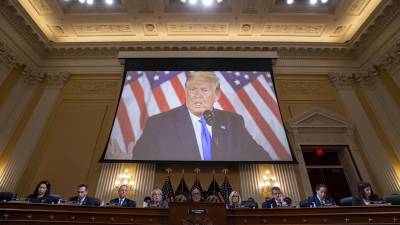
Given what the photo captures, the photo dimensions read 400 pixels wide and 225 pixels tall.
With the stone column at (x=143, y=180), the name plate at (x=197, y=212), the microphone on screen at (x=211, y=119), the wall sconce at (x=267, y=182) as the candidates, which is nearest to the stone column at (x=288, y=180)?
the wall sconce at (x=267, y=182)

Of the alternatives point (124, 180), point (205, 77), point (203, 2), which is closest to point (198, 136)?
point (205, 77)

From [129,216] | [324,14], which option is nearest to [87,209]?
[129,216]

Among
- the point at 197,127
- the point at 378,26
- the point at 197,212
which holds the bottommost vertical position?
the point at 197,212

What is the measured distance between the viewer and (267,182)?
22.0ft

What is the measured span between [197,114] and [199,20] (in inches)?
140

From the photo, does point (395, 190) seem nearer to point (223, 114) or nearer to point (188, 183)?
point (223, 114)

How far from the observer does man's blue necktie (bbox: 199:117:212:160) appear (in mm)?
6945

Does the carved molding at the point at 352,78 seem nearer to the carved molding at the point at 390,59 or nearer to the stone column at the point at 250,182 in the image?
the carved molding at the point at 390,59

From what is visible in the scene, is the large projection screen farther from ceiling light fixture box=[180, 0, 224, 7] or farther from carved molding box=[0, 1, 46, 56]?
carved molding box=[0, 1, 46, 56]

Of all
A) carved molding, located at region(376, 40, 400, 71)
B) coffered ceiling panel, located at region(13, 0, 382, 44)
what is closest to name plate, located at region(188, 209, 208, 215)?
coffered ceiling panel, located at region(13, 0, 382, 44)

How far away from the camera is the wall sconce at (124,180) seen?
6691mm

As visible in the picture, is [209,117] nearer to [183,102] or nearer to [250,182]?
[183,102]

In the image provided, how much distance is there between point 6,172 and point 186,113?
17.1 feet

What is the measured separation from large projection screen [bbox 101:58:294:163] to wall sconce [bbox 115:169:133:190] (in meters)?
0.41
